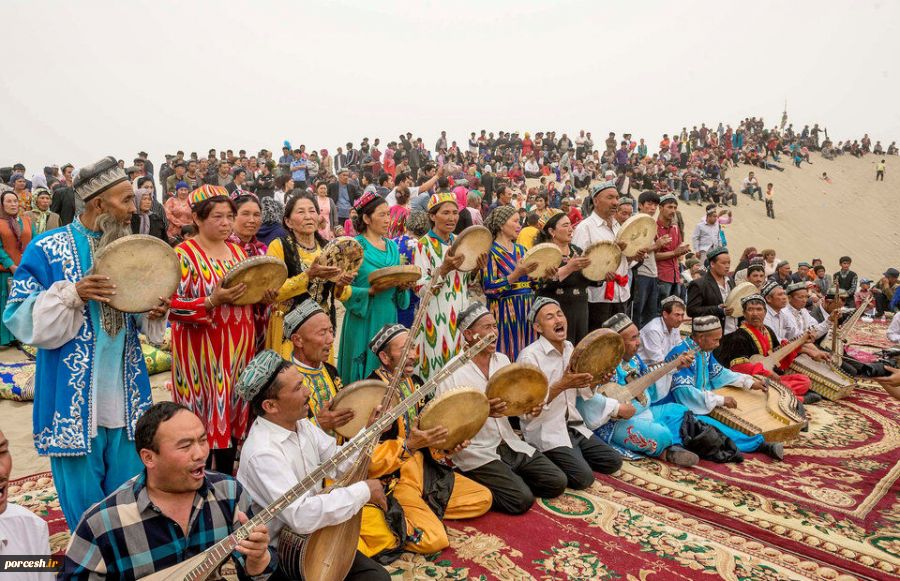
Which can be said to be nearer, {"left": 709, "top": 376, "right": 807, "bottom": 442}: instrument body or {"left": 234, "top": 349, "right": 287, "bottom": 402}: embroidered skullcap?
{"left": 234, "top": 349, "right": 287, "bottom": 402}: embroidered skullcap

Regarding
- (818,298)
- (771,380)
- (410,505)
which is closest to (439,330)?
(410,505)

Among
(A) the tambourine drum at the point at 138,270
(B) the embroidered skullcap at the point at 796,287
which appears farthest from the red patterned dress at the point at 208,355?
(B) the embroidered skullcap at the point at 796,287

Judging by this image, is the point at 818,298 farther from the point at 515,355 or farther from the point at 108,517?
the point at 108,517

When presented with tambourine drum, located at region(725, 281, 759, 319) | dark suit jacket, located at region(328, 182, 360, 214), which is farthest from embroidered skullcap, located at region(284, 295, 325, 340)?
dark suit jacket, located at region(328, 182, 360, 214)

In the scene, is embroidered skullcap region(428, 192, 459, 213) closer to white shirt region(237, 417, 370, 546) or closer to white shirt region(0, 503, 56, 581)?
white shirt region(237, 417, 370, 546)

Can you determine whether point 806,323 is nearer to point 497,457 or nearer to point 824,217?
point 497,457

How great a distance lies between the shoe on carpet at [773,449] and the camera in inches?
207

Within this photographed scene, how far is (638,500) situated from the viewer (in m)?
4.37

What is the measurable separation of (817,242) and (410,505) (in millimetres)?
27450

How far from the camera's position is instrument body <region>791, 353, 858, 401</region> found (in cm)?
720

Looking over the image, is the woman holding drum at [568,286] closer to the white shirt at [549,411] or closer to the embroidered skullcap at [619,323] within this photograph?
the embroidered skullcap at [619,323]

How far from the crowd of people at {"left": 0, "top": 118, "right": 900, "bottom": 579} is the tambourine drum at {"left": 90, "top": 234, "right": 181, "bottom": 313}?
0.08 meters

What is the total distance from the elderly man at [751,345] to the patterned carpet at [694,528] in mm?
1541

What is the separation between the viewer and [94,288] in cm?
278
